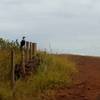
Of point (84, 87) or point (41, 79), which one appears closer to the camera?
point (84, 87)

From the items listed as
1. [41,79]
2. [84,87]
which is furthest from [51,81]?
[84,87]

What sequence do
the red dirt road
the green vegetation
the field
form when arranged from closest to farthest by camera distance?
1. the red dirt road
2. the field
3. the green vegetation

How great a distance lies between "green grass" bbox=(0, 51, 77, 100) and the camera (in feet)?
44.8

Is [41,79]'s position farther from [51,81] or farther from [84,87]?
[84,87]

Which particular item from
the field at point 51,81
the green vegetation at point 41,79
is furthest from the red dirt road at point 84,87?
the green vegetation at point 41,79

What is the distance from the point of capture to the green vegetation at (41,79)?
13.6 meters

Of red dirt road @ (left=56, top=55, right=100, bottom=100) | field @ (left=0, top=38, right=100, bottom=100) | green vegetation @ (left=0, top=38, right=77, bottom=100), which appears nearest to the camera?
red dirt road @ (left=56, top=55, right=100, bottom=100)

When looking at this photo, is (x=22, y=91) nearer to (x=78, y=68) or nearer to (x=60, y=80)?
(x=60, y=80)

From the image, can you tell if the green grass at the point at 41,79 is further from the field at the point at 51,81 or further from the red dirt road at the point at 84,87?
the red dirt road at the point at 84,87

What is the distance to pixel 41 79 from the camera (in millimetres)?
15148

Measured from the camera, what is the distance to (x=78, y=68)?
18.7 metres

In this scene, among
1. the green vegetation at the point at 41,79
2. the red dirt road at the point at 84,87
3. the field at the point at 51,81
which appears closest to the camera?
the red dirt road at the point at 84,87

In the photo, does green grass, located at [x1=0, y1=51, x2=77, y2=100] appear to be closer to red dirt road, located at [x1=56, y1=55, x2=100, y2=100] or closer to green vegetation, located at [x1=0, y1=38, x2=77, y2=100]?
green vegetation, located at [x1=0, y1=38, x2=77, y2=100]

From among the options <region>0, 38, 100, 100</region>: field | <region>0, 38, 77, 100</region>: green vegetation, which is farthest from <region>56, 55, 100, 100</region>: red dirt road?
<region>0, 38, 77, 100</region>: green vegetation
